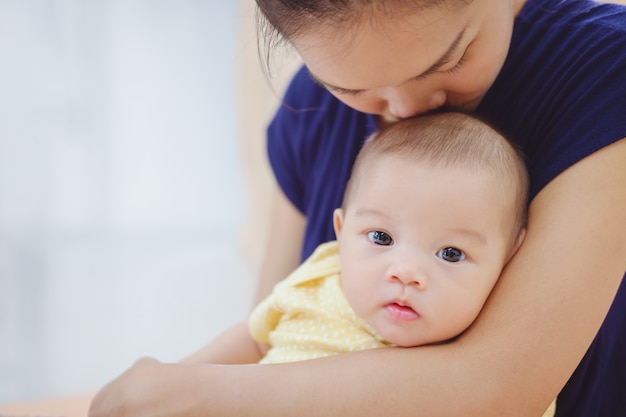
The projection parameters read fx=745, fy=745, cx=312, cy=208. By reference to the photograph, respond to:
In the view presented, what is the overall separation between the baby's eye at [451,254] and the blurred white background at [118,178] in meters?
1.87

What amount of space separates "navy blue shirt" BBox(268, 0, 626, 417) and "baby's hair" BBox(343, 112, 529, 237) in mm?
31

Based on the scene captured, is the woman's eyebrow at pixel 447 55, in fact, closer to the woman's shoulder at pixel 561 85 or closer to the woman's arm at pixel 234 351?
Answer: the woman's shoulder at pixel 561 85

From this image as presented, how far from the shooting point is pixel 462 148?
946 mm

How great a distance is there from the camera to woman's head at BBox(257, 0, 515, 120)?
0.81m

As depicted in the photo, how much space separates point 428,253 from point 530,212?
0.15 metres

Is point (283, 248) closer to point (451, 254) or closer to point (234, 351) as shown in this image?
point (234, 351)

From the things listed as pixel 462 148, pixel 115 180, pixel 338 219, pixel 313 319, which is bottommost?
pixel 115 180

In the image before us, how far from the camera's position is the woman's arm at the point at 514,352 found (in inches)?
33.4

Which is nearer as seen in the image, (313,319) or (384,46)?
(384,46)

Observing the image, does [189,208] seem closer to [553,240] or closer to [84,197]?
[84,197]

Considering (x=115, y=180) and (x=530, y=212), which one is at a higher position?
(x=530, y=212)

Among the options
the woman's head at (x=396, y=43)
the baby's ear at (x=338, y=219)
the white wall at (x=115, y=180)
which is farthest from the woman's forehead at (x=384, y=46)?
the white wall at (x=115, y=180)

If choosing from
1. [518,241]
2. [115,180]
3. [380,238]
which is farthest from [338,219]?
[115,180]

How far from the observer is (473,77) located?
0.94 m
